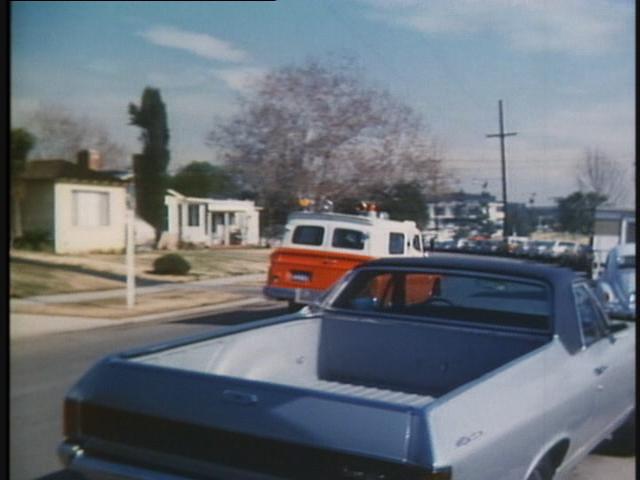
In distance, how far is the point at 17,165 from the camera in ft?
12.6

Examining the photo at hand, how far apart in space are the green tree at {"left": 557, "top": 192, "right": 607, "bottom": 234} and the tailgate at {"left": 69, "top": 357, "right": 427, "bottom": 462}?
815mm

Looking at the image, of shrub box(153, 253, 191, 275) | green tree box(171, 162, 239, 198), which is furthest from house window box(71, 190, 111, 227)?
green tree box(171, 162, 239, 198)

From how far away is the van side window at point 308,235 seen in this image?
A: 283cm

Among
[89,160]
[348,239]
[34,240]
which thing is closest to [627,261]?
[348,239]

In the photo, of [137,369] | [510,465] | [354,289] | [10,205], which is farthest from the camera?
[10,205]

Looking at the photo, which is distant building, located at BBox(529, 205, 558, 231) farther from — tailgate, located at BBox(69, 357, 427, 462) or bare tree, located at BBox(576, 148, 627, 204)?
tailgate, located at BBox(69, 357, 427, 462)

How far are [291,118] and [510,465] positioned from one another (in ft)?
5.01

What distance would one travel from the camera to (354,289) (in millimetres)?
3000

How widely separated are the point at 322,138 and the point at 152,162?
74 centimetres

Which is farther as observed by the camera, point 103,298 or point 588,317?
point 103,298

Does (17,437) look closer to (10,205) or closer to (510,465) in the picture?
(10,205)

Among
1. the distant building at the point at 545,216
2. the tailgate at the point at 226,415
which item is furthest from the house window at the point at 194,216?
the distant building at the point at 545,216

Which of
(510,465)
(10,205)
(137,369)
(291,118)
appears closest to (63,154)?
(10,205)

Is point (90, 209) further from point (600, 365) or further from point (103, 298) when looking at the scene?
point (600, 365)
